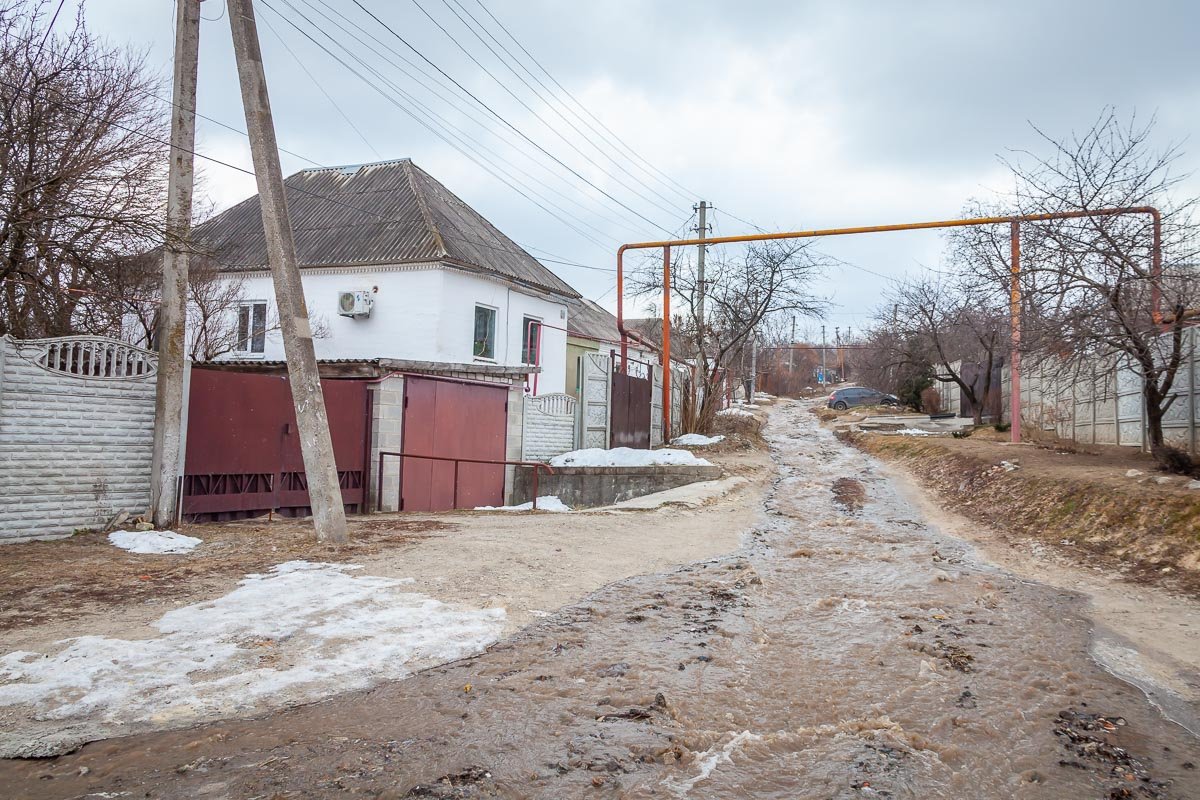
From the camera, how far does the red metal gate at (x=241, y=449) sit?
952 cm

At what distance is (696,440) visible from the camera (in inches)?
784

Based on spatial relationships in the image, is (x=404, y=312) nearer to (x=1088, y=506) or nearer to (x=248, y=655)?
(x=1088, y=506)

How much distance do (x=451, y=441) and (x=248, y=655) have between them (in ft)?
31.0

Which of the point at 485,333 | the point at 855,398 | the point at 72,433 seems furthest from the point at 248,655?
the point at 855,398

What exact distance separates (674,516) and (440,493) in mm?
4494

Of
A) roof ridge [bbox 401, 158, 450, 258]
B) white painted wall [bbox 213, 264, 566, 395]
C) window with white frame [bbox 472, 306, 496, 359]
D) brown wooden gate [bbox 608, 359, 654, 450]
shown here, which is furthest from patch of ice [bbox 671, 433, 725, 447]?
roof ridge [bbox 401, 158, 450, 258]

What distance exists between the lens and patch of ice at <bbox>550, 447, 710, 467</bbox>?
51.0 feet

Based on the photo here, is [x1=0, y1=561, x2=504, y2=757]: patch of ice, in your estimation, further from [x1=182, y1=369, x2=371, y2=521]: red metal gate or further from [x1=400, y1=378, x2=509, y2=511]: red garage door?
[x1=400, y1=378, x2=509, y2=511]: red garage door

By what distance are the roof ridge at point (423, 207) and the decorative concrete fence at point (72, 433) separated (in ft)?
33.8

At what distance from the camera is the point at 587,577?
719 cm

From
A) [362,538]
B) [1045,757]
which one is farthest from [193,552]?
[1045,757]

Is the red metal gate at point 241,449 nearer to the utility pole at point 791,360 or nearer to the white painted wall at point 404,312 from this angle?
the white painted wall at point 404,312

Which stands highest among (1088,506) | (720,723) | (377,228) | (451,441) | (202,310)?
(377,228)

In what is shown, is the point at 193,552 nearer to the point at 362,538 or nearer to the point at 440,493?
the point at 362,538
